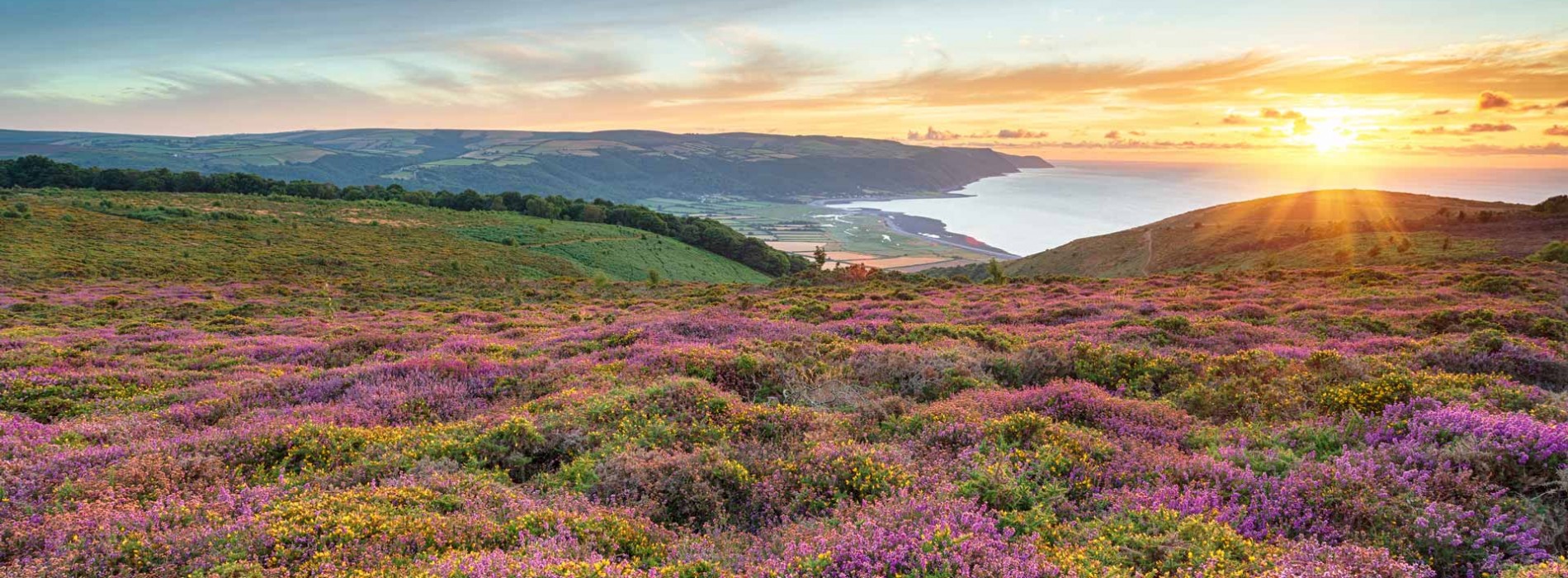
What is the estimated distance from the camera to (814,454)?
24.6ft

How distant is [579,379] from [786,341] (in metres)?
4.69

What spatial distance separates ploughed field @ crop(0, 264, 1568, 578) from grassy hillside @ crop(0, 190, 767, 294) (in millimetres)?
29546

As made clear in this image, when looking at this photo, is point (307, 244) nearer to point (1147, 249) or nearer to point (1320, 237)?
point (1147, 249)

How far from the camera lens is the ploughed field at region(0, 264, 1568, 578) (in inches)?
211

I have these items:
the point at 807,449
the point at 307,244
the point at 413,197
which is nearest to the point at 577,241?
the point at 307,244

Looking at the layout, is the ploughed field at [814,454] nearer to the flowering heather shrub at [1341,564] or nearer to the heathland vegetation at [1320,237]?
the flowering heather shrub at [1341,564]

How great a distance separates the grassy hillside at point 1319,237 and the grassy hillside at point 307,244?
5187 centimetres

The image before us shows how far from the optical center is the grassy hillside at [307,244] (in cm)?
4172

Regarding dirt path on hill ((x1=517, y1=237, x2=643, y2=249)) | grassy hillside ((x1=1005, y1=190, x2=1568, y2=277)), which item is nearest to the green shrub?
grassy hillside ((x1=1005, y1=190, x2=1568, y2=277))

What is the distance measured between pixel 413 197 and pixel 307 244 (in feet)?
185

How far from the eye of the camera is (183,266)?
43281 millimetres

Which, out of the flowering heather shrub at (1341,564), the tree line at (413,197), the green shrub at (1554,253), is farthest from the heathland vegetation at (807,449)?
the tree line at (413,197)

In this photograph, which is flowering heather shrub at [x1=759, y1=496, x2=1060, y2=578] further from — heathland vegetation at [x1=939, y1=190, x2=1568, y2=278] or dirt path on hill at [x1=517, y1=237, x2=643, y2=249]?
dirt path on hill at [x1=517, y1=237, x2=643, y2=249]

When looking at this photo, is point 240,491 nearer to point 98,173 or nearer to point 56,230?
point 56,230
